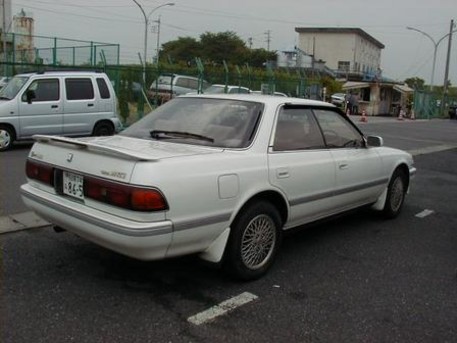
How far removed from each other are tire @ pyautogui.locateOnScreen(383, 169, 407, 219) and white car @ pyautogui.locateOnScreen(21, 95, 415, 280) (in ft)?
2.78

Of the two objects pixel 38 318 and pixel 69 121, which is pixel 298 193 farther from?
pixel 69 121

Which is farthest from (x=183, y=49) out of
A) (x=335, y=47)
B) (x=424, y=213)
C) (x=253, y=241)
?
(x=253, y=241)

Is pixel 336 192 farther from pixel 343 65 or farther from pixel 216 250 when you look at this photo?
pixel 343 65

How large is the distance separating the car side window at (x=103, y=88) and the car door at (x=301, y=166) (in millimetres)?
8727

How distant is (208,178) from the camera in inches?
151

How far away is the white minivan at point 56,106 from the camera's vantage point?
1166 cm

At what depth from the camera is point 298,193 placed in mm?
4707

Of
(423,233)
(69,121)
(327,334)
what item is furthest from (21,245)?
(69,121)

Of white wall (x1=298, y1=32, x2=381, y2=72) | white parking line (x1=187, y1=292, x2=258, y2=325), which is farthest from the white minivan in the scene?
white wall (x1=298, y1=32, x2=381, y2=72)

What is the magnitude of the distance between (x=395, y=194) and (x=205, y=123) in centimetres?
307

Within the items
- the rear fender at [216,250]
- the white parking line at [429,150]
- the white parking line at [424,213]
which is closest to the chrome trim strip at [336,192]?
the rear fender at [216,250]

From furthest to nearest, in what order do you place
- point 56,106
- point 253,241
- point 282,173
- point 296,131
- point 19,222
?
point 56,106 → point 19,222 → point 296,131 → point 282,173 → point 253,241

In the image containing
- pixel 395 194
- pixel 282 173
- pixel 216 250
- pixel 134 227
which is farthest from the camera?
pixel 395 194

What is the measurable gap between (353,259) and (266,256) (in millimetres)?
1061
